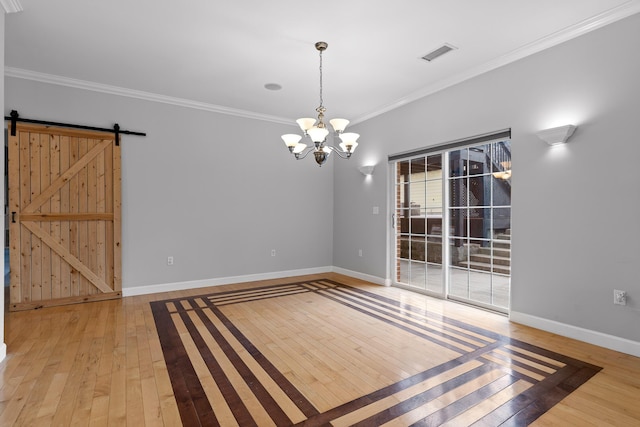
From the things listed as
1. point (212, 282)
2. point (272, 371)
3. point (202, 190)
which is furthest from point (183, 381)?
point (202, 190)

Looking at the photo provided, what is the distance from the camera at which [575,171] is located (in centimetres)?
314

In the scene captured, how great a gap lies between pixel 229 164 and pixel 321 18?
10.0 feet

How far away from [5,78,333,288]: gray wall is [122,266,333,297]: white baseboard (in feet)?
0.23

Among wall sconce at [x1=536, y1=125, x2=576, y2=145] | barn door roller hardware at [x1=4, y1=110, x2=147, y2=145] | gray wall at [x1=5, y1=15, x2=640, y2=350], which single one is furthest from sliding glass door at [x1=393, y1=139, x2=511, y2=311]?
barn door roller hardware at [x1=4, y1=110, x2=147, y2=145]

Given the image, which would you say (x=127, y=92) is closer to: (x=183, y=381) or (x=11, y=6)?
(x=11, y=6)

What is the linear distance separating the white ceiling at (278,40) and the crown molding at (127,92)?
18 millimetres

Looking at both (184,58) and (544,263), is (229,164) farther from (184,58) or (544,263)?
(544,263)

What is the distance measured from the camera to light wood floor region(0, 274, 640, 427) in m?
1.98

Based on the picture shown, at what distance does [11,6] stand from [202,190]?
9.53ft

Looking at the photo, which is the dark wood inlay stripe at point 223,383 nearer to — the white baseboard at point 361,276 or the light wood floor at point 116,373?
the light wood floor at point 116,373

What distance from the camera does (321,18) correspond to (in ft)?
9.65

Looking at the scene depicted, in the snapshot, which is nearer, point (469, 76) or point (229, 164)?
point (469, 76)

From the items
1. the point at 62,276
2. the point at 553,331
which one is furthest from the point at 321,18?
the point at 62,276

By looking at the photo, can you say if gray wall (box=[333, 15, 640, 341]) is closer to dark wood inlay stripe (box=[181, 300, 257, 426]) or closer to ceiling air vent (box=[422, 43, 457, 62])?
ceiling air vent (box=[422, 43, 457, 62])
